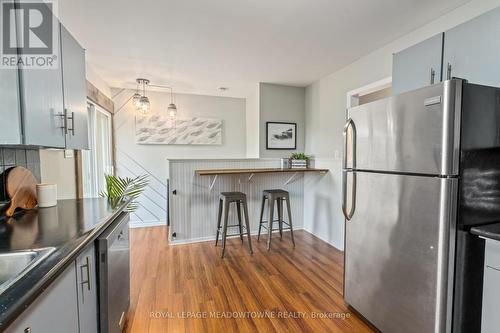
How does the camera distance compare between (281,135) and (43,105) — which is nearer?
(43,105)

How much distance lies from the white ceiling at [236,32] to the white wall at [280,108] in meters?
0.57

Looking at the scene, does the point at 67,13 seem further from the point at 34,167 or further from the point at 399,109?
the point at 399,109

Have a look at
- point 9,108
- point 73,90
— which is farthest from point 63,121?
point 9,108

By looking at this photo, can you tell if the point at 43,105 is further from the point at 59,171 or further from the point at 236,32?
the point at 236,32

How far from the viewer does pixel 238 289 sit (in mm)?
2291

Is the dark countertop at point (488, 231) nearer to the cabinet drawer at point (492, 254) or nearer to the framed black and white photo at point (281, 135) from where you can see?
the cabinet drawer at point (492, 254)

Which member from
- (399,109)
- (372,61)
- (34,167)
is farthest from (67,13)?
(372,61)

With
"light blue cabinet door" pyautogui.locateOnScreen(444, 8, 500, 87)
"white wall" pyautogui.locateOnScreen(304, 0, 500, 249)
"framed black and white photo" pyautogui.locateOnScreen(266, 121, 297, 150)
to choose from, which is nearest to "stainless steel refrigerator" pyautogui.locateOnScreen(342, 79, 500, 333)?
"light blue cabinet door" pyautogui.locateOnScreen(444, 8, 500, 87)

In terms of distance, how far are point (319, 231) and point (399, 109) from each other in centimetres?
260

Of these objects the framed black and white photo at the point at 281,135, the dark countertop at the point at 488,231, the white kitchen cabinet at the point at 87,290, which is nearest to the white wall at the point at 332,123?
the framed black and white photo at the point at 281,135

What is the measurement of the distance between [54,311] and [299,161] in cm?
333

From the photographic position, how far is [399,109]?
1.51 m

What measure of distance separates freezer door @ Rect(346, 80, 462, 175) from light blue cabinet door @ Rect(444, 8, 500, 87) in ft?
2.11

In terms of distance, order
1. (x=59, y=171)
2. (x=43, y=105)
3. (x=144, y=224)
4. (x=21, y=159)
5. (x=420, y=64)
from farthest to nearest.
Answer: (x=144, y=224), (x=59, y=171), (x=420, y=64), (x=21, y=159), (x=43, y=105)
